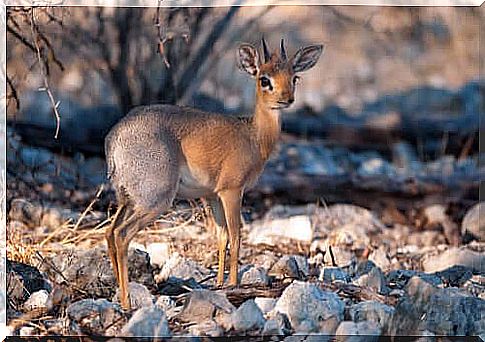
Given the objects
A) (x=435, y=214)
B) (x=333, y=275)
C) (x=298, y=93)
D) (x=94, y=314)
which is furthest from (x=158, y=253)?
(x=298, y=93)

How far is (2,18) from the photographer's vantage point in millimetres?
6801

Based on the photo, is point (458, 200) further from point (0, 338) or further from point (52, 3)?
point (0, 338)

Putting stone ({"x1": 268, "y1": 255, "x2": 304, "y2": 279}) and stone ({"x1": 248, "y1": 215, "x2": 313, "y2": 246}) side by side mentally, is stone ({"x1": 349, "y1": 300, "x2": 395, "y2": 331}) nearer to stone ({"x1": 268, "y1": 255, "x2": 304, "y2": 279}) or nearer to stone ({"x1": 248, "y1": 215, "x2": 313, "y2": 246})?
stone ({"x1": 268, "y1": 255, "x2": 304, "y2": 279})

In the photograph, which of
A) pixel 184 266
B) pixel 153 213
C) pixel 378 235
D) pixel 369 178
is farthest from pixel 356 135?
pixel 153 213

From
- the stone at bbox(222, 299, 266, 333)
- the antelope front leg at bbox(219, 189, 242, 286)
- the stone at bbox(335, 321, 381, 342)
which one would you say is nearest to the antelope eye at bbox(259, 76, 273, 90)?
the antelope front leg at bbox(219, 189, 242, 286)

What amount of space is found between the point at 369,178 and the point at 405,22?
664cm

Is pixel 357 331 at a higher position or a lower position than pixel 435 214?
higher

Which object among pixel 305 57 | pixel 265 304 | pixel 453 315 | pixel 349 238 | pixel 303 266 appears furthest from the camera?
pixel 349 238

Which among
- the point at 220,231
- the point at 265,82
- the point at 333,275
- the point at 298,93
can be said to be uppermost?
the point at 265,82

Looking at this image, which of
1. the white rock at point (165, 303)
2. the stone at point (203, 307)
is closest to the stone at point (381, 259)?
the white rock at point (165, 303)

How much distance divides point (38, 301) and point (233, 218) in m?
1.14

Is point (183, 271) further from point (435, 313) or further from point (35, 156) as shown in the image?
point (35, 156)

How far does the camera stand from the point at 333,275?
22.5 ft

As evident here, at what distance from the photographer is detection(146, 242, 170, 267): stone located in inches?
296
